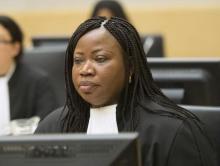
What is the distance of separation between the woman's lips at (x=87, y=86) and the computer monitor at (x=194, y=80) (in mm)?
605

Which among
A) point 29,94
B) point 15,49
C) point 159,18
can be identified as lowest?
point 29,94

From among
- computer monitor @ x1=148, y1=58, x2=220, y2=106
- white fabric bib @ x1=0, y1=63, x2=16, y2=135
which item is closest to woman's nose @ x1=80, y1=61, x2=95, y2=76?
computer monitor @ x1=148, y1=58, x2=220, y2=106

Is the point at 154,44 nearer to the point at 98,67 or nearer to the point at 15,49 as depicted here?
the point at 15,49

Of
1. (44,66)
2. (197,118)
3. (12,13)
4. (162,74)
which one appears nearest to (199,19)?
(12,13)

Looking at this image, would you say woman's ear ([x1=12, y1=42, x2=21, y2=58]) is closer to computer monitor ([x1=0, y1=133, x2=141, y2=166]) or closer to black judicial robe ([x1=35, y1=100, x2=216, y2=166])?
black judicial robe ([x1=35, y1=100, x2=216, y2=166])

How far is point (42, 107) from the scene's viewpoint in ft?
9.43

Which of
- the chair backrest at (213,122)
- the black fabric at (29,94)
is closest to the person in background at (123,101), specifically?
the chair backrest at (213,122)

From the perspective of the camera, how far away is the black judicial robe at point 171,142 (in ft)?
4.88

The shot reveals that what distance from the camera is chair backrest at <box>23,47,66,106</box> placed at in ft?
10.1

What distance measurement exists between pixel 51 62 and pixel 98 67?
1617mm

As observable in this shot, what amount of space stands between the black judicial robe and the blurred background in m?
3.46

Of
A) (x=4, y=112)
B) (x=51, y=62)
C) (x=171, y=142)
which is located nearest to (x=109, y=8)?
(x=51, y=62)

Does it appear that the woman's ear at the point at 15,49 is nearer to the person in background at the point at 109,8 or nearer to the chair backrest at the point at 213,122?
the person in background at the point at 109,8

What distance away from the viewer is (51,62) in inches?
122
